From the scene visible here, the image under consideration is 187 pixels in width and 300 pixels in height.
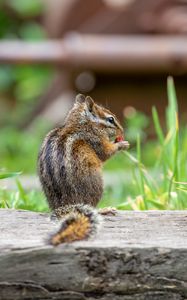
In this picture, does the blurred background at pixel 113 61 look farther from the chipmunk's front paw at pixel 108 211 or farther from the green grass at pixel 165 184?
the chipmunk's front paw at pixel 108 211

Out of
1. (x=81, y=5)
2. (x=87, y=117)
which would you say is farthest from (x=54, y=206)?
(x=81, y=5)

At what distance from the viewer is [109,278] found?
3457 millimetres

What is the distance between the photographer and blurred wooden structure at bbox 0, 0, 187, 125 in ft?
35.0

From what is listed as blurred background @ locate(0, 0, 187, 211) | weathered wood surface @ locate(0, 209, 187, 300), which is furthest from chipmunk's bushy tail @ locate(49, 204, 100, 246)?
blurred background @ locate(0, 0, 187, 211)

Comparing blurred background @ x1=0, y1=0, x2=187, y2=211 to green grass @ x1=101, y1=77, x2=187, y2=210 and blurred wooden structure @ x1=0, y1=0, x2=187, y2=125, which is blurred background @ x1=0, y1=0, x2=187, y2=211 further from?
green grass @ x1=101, y1=77, x2=187, y2=210

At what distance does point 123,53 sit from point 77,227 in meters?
7.28

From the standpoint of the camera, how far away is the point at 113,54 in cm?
1066

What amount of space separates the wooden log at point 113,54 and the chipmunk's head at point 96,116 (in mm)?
5451

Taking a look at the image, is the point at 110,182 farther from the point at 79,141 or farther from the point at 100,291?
the point at 100,291

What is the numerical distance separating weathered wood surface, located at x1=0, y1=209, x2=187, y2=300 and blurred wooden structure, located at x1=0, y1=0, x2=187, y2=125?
7.05 meters

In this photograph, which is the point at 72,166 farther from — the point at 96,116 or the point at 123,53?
the point at 123,53

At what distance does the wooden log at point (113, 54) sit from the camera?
34.5ft

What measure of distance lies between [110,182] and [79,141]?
123 inches

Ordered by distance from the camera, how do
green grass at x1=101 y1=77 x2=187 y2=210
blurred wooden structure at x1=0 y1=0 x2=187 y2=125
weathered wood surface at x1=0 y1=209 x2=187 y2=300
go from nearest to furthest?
1. weathered wood surface at x1=0 y1=209 x2=187 y2=300
2. green grass at x1=101 y1=77 x2=187 y2=210
3. blurred wooden structure at x1=0 y1=0 x2=187 y2=125
